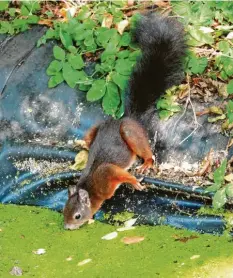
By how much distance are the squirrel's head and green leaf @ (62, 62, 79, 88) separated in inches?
43.8

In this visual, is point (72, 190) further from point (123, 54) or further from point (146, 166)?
point (123, 54)

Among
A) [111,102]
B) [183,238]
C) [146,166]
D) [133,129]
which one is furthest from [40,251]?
[111,102]

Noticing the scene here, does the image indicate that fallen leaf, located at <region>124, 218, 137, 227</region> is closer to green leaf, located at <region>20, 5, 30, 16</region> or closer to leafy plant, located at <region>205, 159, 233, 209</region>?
leafy plant, located at <region>205, 159, 233, 209</region>

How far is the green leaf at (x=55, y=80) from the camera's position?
19.2 ft

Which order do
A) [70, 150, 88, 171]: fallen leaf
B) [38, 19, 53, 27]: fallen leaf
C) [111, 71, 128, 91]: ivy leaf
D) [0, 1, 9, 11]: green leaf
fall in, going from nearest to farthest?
[70, 150, 88, 171]: fallen leaf
[111, 71, 128, 91]: ivy leaf
[38, 19, 53, 27]: fallen leaf
[0, 1, 9, 11]: green leaf

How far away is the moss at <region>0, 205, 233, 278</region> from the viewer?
13.8 feet

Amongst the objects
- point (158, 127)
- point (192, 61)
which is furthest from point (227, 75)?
point (158, 127)

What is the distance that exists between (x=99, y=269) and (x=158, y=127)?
153 centimetres

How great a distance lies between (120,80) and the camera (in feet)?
18.3

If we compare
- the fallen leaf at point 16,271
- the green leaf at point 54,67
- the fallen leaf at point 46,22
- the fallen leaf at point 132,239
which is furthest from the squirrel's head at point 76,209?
the fallen leaf at point 46,22

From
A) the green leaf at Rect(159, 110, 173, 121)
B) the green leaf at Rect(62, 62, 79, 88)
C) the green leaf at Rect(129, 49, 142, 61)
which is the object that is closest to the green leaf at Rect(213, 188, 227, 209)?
the green leaf at Rect(159, 110, 173, 121)

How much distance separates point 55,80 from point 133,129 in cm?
101

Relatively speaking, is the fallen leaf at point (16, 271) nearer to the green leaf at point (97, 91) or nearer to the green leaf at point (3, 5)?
the green leaf at point (97, 91)

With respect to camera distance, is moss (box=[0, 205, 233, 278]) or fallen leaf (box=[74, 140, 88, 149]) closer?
moss (box=[0, 205, 233, 278])
